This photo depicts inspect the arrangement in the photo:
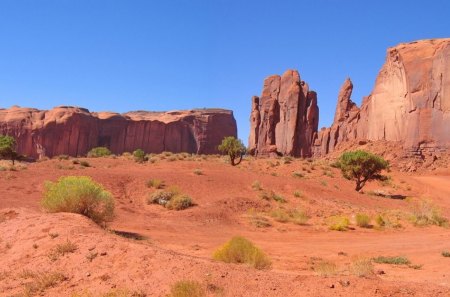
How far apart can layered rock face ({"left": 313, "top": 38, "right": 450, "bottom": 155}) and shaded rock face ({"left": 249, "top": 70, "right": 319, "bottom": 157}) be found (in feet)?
31.1

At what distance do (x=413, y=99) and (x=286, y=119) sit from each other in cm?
2328

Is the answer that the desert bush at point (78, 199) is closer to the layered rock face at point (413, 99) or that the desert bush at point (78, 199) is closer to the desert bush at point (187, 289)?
the desert bush at point (187, 289)

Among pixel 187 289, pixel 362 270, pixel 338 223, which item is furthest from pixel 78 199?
pixel 338 223

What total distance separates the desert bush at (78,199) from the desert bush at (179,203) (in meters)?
7.78

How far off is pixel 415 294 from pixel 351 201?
22971 mm

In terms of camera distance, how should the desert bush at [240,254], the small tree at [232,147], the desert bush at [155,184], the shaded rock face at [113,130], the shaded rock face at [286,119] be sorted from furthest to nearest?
the shaded rock face at [113,130]
the shaded rock face at [286,119]
the small tree at [232,147]
the desert bush at [155,184]
the desert bush at [240,254]

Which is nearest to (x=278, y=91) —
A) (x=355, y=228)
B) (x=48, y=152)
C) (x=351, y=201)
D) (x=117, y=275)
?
(x=48, y=152)

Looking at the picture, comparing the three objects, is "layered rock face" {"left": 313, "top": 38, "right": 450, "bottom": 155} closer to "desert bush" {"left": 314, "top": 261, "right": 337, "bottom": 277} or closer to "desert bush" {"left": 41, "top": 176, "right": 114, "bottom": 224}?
"desert bush" {"left": 314, "top": 261, "right": 337, "bottom": 277}

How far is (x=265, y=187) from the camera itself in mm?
27828

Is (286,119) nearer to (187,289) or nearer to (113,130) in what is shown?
(113,130)

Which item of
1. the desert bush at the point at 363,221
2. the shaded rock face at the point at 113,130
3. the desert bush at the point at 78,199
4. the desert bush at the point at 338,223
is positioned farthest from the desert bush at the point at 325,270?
the shaded rock face at the point at 113,130

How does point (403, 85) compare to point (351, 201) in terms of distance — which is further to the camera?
point (403, 85)

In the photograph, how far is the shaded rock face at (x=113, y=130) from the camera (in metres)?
81.5

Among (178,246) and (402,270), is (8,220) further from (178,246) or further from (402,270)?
(402,270)
